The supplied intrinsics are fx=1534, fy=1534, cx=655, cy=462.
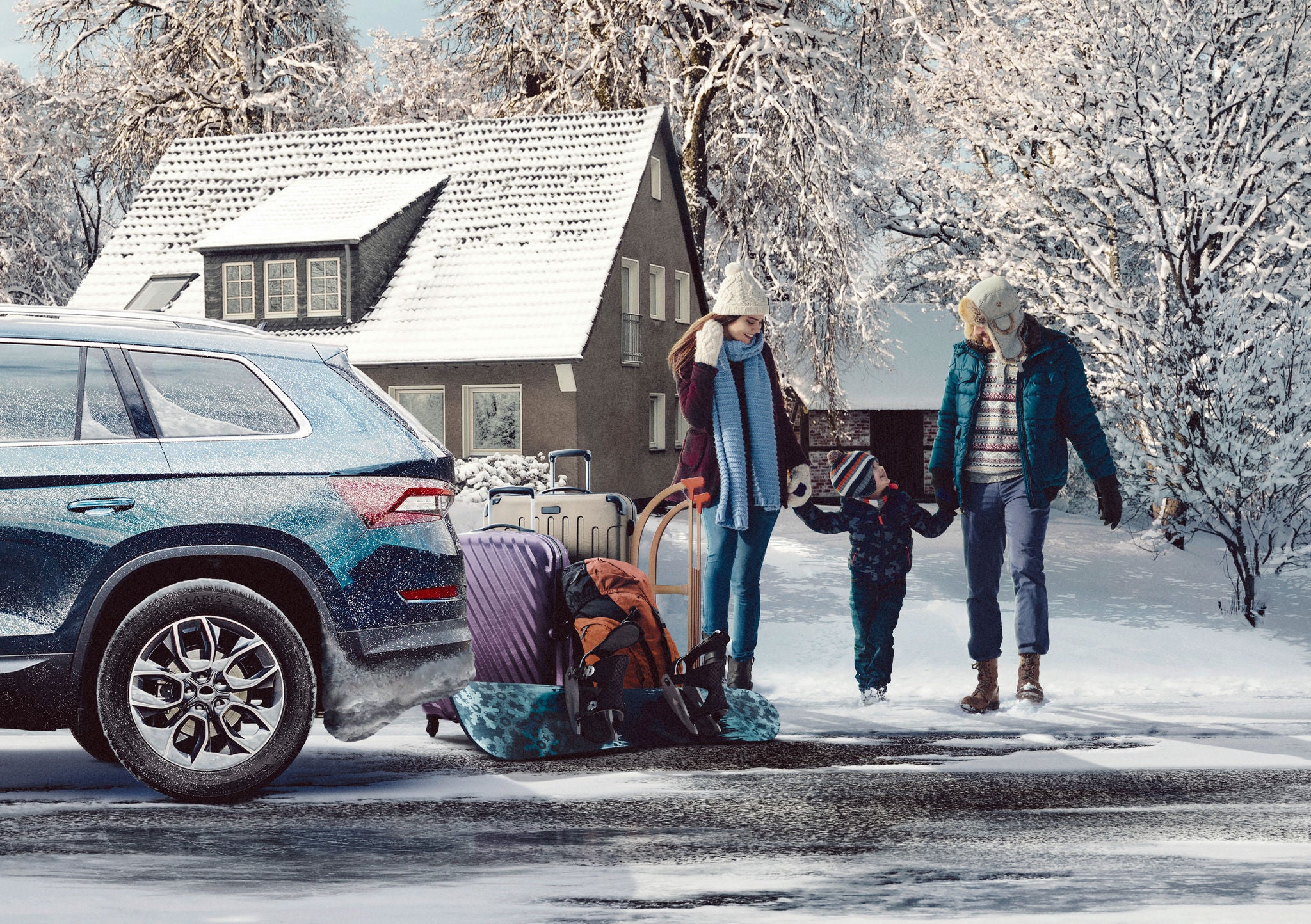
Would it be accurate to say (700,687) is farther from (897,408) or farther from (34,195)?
(34,195)

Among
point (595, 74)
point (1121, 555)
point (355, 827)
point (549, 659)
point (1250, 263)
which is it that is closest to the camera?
point (355, 827)

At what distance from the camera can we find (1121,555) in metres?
14.6

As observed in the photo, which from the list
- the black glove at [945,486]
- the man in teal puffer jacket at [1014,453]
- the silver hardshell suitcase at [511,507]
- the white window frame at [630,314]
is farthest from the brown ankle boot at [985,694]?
the white window frame at [630,314]

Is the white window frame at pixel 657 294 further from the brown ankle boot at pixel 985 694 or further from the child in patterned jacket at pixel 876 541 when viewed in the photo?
the brown ankle boot at pixel 985 694

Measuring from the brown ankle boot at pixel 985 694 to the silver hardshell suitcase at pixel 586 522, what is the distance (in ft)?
6.81

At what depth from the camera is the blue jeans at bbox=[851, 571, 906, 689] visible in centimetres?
868

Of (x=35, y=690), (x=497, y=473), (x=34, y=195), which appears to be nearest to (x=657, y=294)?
(x=497, y=473)

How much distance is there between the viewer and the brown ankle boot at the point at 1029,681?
8602 millimetres

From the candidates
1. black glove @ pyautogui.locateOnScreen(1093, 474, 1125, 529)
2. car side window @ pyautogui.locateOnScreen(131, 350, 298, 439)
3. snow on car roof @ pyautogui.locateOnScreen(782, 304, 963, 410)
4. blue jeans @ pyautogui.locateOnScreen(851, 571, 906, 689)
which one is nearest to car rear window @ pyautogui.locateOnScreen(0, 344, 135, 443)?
car side window @ pyautogui.locateOnScreen(131, 350, 298, 439)

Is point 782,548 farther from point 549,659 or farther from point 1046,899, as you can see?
point 1046,899

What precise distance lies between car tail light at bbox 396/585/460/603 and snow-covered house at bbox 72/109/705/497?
62.3ft

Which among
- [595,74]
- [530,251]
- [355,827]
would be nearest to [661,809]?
[355,827]

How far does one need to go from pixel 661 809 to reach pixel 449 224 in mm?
23561

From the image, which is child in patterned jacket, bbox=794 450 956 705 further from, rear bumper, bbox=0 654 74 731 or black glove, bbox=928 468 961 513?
rear bumper, bbox=0 654 74 731
